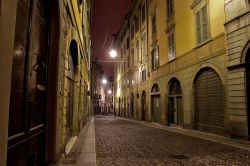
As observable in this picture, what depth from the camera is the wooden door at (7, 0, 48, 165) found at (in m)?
2.70

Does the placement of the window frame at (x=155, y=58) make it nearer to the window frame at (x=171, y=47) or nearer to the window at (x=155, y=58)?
the window at (x=155, y=58)

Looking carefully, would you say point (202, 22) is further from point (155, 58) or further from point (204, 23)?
point (155, 58)

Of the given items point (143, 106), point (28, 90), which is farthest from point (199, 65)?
point (143, 106)

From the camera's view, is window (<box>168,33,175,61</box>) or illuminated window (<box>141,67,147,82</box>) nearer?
window (<box>168,33,175,61</box>)

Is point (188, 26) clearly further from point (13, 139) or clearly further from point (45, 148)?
point (13, 139)

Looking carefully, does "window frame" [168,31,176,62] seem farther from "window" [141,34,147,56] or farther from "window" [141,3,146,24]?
"window" [141,3,146,24]

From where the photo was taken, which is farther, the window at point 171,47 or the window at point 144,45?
the window at point 144,45

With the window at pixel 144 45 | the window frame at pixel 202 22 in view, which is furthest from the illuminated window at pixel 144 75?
the window frame at pixel 202 22

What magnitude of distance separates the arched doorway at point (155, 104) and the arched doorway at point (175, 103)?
2.10 m

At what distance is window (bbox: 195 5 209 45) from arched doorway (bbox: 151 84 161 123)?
7124 mm

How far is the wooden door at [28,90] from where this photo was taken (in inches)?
106

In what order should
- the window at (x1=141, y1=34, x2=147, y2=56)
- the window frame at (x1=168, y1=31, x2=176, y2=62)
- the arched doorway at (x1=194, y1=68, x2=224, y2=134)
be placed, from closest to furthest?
the arched doorway at (x1=194, y1=68, x2=224, y2=134)
the window frame at (x1=168, y1=31, x2=176, y2=62)
the window at (x1=141, y1=34, x2=147, y2=56)

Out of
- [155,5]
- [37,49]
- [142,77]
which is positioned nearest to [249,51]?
[37,49]

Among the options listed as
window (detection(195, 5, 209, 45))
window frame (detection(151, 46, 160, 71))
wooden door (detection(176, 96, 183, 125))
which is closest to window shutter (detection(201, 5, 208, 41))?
window (detection(195, 5, 209, 45))
